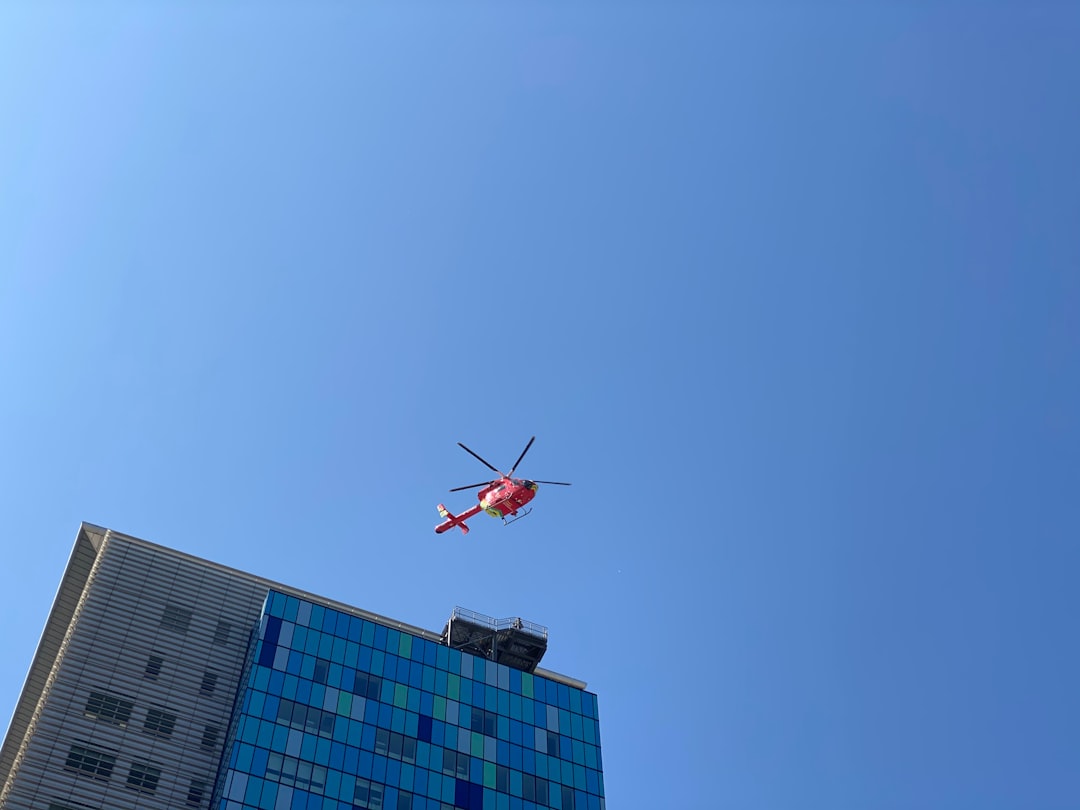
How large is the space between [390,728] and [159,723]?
17304mm

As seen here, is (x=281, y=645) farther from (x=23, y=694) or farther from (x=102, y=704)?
(x=23, y=694)

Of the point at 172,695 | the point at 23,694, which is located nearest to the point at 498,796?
the point at 172,695

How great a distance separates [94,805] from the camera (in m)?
73.1

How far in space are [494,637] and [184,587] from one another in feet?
91.1

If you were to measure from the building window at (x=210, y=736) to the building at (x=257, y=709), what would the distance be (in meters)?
0.08

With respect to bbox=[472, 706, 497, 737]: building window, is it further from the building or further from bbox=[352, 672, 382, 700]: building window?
bbox=[352, 672, 382, 700]: building window

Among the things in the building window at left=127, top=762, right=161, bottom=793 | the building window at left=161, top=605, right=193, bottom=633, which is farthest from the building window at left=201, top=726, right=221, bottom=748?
the building window at left=161, top=605, right=193, bottom=633

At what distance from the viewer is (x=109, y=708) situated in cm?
7831

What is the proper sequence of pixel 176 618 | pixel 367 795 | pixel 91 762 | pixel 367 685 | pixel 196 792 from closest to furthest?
pixel 91 762 → pixel 196 792 → pixel 367 795 → pixel 176 618 → pixel 367 685

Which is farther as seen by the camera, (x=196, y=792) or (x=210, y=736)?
(x=210, y=736)

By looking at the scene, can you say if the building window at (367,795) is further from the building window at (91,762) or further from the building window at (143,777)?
the building window at (91,762)

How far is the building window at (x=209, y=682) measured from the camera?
83.2m

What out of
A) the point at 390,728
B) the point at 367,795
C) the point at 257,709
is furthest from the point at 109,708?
the point at 390,728

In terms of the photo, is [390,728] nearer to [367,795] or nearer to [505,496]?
[367,795]
